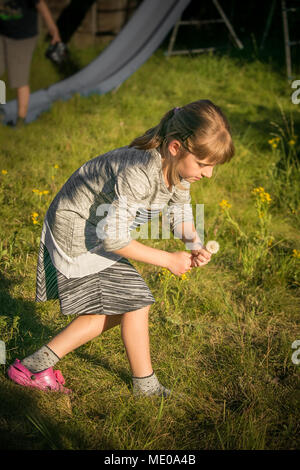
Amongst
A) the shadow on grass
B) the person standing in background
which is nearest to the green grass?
the shadow on grass

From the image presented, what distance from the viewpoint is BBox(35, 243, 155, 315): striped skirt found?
1.73 metres

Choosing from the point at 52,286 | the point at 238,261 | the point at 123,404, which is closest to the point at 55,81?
the point at 238,261

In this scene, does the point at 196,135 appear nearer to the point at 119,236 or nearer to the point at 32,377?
the point at 119,236

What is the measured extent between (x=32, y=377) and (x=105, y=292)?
46 cm

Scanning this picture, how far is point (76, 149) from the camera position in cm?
380

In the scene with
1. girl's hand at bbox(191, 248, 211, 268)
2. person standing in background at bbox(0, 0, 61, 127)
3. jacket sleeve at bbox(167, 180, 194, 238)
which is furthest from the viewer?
person standing in background at bbox(0, 0, 61, 127)

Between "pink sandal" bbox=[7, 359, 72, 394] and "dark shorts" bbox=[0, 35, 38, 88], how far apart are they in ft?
10.7

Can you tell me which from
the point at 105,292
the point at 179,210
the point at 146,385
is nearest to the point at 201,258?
the point at 179,210

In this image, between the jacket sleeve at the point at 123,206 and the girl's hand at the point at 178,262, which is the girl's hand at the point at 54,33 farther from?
the girl's hand at the point at 178,262

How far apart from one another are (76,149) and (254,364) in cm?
240

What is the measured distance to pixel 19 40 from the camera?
4.33 m

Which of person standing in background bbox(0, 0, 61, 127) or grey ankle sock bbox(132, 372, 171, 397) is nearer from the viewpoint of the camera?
grey ankle sock bbox(132, 372, 171, 397)

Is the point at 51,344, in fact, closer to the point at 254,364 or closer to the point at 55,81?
the point at 254,364

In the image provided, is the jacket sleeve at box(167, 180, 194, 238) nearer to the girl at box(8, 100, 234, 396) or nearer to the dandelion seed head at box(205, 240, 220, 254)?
the girl at box(8, 100, 234, 396)
